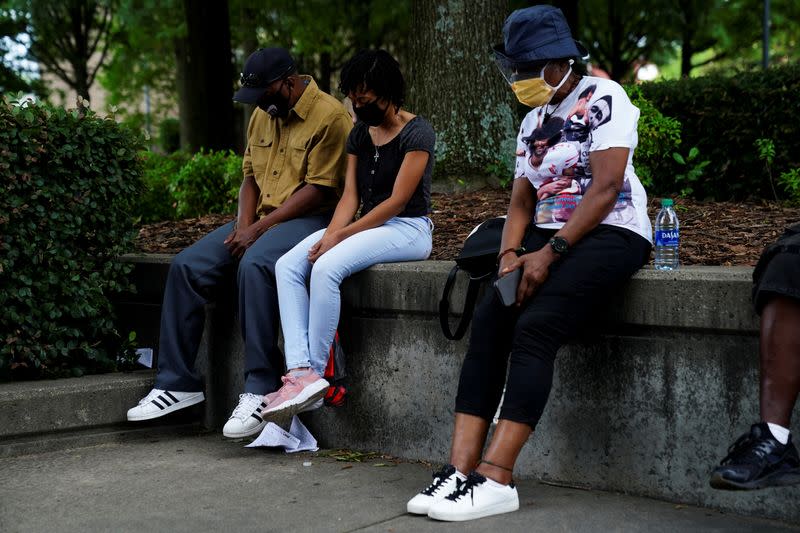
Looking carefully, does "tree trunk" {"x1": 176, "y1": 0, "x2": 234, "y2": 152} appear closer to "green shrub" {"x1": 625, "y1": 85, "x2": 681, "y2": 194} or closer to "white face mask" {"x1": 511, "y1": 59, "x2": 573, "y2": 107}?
"green shrub" {"x1": 625, "y1": 85, "x2": 681, "y2": 194}

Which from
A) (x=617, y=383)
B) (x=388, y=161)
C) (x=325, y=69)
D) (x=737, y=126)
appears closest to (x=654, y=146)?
(x=737, y=126)

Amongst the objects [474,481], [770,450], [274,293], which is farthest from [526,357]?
[274,293]

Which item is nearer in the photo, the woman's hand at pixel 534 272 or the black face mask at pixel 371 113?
the woman's hand at pixel 534 272

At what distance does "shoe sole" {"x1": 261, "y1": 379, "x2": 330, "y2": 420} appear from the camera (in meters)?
4.69

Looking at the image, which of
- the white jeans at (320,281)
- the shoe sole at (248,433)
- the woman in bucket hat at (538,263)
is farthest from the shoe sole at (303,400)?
the woman in bucket hat at (538,263)

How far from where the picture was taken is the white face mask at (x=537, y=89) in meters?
4.26

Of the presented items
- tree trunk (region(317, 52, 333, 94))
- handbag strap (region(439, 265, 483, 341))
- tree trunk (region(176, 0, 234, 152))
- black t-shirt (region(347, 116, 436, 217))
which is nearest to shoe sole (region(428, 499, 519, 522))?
handbag strap (region(439, 265, 483, 341))

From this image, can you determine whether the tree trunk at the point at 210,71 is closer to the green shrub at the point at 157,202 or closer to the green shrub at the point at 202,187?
the green shrub at the point at 157,202

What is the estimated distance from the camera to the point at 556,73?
168 inches

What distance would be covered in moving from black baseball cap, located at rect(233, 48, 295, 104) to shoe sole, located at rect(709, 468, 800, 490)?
2947 mm

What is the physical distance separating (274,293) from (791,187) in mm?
3556

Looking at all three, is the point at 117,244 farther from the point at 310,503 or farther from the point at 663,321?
the point at 663,321

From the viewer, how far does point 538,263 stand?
4008mm

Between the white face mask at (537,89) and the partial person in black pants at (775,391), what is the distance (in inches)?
46.0
